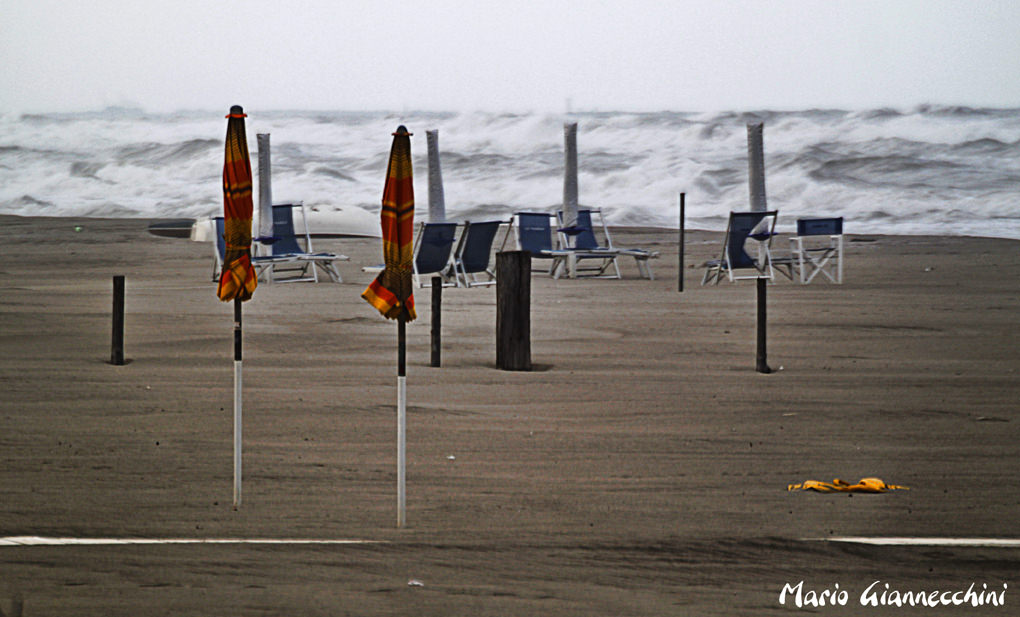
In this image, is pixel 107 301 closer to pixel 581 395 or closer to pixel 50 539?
pixel 581 395

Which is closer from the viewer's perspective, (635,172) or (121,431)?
(121,431)

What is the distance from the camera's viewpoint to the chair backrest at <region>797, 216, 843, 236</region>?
14.2m

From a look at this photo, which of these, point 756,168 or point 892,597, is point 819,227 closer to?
point 756,168

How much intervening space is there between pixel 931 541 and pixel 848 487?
2.28ft

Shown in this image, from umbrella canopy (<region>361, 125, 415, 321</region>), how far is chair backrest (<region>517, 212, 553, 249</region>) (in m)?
11.0

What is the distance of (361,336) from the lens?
902 cm

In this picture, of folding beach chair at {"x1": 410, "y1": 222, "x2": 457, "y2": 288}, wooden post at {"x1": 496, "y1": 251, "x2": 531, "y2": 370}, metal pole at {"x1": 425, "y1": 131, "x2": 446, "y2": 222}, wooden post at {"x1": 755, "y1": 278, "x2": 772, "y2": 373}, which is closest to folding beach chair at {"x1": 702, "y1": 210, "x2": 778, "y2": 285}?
folding beach chair at {"x1": 410, "y1": 222, "x2": 457, "y2": 288}

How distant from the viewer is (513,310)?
7.27 metres

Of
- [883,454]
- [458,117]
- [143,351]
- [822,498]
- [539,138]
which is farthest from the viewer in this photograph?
[458,117]

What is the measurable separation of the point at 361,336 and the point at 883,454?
15.3 ft

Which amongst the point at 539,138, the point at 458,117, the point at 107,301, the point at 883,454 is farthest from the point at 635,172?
the point at 883,454

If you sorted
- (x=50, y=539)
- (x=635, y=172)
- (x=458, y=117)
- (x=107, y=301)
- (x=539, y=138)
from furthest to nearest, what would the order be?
(x=458, y=117) < (x=539, y=138) < (x=635, y=172) < (x=107, y=301) < (x=50, y=539)

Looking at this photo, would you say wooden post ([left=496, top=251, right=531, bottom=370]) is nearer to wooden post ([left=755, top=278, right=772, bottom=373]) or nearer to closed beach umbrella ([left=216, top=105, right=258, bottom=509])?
wooden post ([left=755, top=278, right=772, bottom=373])

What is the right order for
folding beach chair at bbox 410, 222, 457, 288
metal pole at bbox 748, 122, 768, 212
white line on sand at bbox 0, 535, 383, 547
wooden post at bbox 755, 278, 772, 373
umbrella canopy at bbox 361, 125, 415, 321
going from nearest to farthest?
white line on sand at bbox 0, 535, 383, 547 < umbrella canopy at bbox 361, 125, 415, 321 < wooden post at bbox 755, 278, 772, 373 < folding beach chair at bbox 410, 222, 457, 288 < metal pole at bbox 748, 122, 768, 212
